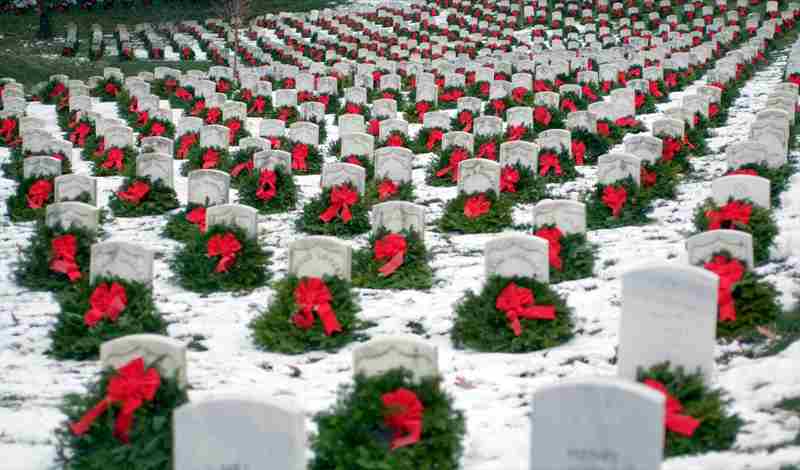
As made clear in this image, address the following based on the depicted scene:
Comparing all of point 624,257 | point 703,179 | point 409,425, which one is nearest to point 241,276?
point 624,257

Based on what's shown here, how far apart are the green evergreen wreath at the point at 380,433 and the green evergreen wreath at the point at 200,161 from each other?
8.47m

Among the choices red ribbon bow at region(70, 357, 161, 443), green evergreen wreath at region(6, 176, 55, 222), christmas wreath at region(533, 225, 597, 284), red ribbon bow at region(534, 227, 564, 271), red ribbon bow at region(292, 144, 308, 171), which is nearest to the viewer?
red ribbon bow at region(70, 357, 161, 443)

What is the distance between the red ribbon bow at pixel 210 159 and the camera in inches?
548

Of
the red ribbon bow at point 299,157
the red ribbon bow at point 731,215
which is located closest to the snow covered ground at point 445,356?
the red ribbon bow at point 731,215

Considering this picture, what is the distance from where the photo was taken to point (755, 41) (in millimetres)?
24438

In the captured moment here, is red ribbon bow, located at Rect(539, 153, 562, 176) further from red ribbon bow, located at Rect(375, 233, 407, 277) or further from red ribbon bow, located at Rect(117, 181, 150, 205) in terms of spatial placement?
red ribbon bow, located at Rect(117, 181, 150, 205)

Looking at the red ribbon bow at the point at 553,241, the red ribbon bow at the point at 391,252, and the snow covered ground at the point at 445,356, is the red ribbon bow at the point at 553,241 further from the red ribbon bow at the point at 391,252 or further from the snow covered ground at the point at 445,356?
the red ribbon bow at the point at 391,252

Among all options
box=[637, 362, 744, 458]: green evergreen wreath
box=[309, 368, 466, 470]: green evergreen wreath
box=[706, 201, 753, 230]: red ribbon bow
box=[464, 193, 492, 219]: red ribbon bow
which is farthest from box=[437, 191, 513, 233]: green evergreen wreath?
box=[309, 368, 466, 470]: green evergreen wreath

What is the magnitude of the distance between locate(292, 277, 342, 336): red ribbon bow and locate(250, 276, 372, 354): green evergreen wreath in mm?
44

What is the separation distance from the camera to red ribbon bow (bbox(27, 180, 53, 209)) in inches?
480

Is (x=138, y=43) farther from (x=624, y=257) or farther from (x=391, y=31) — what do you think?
(x=624, y=257)

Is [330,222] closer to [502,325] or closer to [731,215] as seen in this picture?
[502,325]

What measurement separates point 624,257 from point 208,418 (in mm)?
5779

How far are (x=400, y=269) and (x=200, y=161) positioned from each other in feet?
17.9
